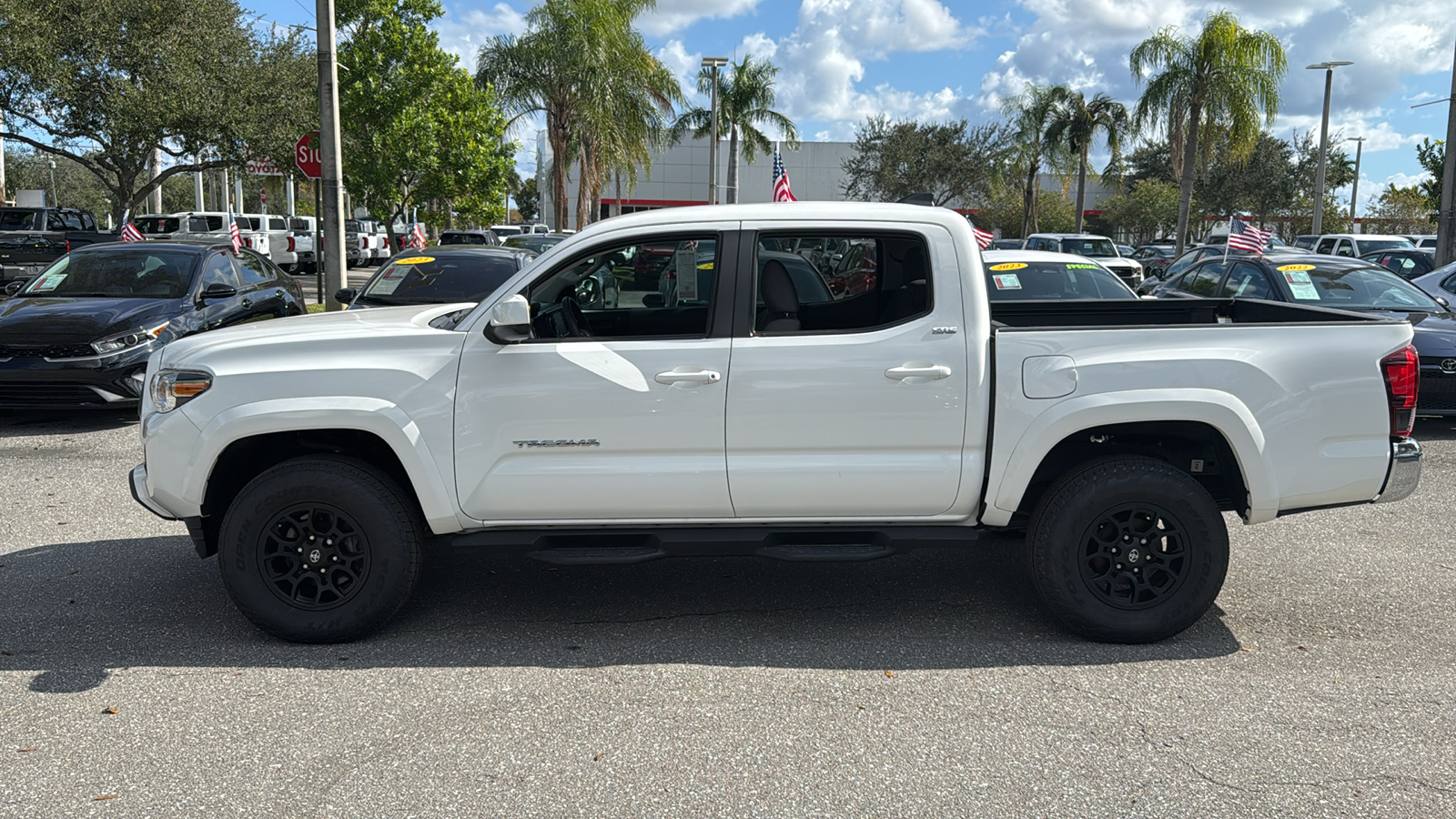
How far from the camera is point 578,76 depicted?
28688 millimetres

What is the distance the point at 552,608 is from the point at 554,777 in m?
1.65

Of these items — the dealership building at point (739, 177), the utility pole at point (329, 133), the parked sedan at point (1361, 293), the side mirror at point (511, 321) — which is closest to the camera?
the side mirror at point (511, 321)

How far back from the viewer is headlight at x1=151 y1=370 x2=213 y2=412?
15.2ft

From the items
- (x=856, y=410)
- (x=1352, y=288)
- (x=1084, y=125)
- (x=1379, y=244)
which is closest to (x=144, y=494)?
(x=856, y=410)

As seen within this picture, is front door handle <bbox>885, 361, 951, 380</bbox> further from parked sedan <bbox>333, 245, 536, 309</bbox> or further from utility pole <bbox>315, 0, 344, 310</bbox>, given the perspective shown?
utility pole <bbox>315, 0, 344, 310</bbox>

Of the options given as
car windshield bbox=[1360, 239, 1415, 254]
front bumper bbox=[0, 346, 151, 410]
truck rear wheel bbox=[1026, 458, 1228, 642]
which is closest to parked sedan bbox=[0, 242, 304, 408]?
front bumper bbox=[0, 346, 151, 410]

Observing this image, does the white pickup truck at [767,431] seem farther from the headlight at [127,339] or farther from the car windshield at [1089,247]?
the car windshield at [1089,247]

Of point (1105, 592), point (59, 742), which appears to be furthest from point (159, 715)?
point (1105, 592)

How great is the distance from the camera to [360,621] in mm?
4703

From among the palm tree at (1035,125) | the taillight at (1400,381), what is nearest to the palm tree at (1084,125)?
the palm tree at (1035,125)

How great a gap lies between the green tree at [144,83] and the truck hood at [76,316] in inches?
589

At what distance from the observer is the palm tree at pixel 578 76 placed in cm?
2845

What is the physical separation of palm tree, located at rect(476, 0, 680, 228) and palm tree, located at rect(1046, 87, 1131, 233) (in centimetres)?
1642

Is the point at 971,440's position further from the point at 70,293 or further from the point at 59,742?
the point at 70,293
